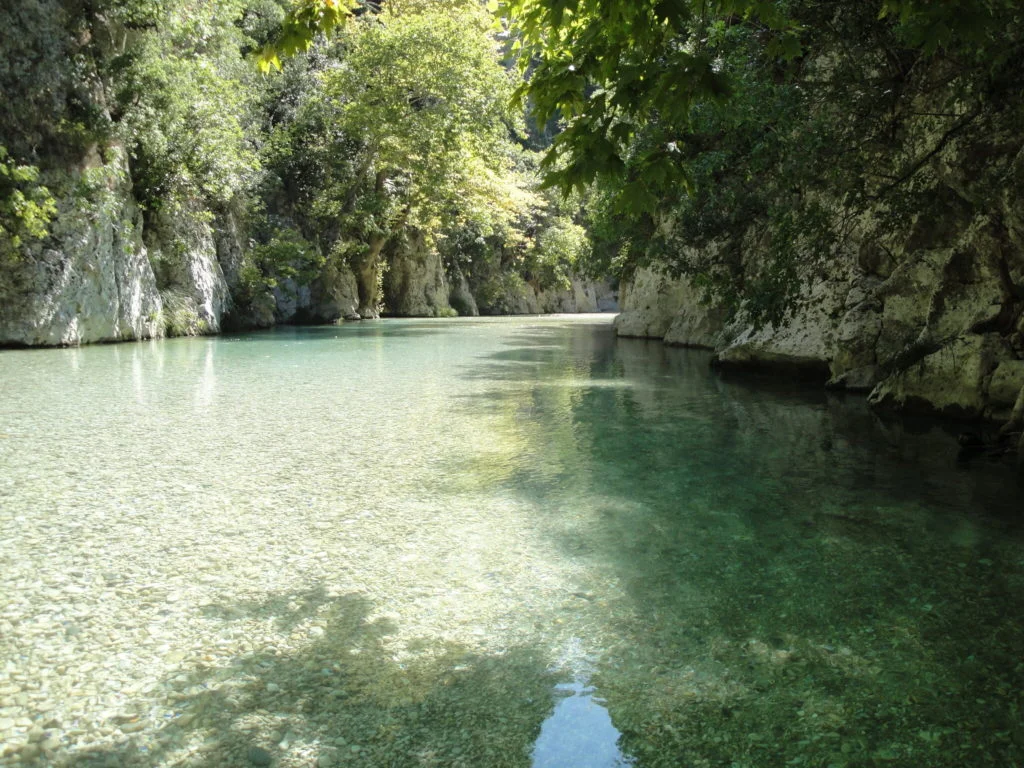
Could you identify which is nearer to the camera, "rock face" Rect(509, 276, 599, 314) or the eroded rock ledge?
the eroded rock ledge

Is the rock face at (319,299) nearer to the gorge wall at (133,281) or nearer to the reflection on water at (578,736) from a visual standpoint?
the gorge wall at (133,281)

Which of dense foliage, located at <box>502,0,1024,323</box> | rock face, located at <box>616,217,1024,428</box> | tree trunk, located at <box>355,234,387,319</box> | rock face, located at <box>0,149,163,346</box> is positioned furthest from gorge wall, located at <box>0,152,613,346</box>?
rock face, located at <box>616,217,1024,428</box>

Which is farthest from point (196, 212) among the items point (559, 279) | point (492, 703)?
point (559, 279)

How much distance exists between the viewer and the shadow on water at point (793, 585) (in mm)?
2033

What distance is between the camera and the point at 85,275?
46.8ft

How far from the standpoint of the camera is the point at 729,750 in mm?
1931

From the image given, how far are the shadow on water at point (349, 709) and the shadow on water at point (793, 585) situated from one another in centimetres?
29

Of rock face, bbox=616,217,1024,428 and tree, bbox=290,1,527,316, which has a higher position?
tree, bbox=290,1,527,316

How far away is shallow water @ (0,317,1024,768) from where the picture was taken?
6.57ft

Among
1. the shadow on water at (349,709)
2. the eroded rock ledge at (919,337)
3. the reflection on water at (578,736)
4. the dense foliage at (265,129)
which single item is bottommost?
the reflection on water at (578,736)

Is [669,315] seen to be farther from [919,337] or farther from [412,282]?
[412,282]

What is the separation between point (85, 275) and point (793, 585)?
14.8 m

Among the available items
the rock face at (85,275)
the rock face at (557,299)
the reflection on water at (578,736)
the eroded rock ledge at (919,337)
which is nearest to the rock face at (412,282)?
the rock face at (557,299)

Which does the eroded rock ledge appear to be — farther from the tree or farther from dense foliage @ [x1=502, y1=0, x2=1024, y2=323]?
the tree
